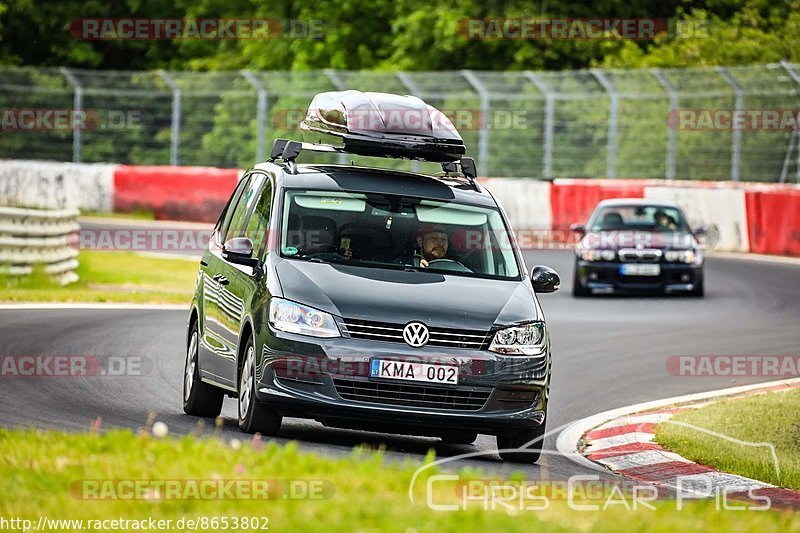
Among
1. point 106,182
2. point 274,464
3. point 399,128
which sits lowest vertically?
point 106,182

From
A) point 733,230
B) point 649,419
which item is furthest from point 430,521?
point 733,230

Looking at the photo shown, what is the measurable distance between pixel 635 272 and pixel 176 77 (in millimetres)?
18868

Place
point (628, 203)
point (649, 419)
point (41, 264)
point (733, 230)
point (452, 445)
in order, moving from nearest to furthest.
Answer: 1. point (452, 445)
2. point (649, 419)
3. point (41, 264)
4. point (628, 203)
5. point (733, 230)

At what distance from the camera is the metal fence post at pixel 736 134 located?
3256 centimetres

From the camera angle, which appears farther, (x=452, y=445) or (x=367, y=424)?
(x=452, y=445)

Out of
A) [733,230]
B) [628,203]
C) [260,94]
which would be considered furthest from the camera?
[260,94]

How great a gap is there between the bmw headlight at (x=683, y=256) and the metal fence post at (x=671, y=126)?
403 inches

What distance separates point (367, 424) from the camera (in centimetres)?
996

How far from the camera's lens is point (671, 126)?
3419 cm

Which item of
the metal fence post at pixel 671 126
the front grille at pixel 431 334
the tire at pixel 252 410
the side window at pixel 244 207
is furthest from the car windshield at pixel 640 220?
the front grille at pixel 431 334

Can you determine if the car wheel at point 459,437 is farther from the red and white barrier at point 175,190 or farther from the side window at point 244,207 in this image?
the red and white barrier at point 175,190

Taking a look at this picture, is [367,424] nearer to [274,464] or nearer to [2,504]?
[274,464]

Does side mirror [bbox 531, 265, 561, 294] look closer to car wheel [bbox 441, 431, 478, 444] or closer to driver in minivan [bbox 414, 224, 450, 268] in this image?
driver in minivan [bbox 414, 224, 450, 268]

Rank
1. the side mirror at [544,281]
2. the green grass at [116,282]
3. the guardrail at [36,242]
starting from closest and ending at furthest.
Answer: the side mirror at [544,281] → the green grass at [116,282] → the guardrail at [36,242]
